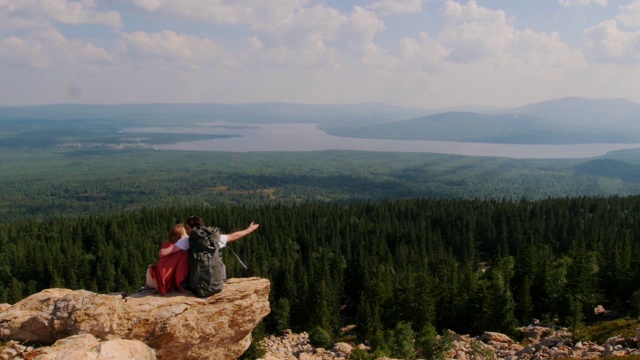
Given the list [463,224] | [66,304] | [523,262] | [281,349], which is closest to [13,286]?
[281,349]

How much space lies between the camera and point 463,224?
93.3 metres

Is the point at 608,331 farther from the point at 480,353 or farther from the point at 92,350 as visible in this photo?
the point at 92,350

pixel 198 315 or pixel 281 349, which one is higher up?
pixel 198 315

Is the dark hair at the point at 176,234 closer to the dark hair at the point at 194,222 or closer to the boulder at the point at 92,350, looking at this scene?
the dark hair at the point at 194,222

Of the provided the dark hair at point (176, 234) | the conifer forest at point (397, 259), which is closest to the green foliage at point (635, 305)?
the conifer forest at point (397, 259)

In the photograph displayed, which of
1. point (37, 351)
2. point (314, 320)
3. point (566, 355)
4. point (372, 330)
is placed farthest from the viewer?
point (314, 320)

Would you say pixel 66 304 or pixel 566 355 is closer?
pixel 66 304

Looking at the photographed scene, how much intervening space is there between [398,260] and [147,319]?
211 ft

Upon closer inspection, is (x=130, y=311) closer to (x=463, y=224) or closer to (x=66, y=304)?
(x=66, y=304)

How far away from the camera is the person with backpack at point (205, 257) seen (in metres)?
15.5

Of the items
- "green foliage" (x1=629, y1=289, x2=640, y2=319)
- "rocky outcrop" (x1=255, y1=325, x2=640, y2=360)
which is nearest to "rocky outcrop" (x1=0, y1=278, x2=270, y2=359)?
"rocky outcrop" (x1=255, y1=325, x2=640, y2=360)

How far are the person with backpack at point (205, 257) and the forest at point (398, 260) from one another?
96.6ft

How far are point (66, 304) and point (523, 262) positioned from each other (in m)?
48.9

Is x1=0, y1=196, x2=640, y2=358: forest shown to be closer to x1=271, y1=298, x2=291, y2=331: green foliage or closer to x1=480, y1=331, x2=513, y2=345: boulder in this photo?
x1=271, y1=298, x2=291, y2=331: green foliage
